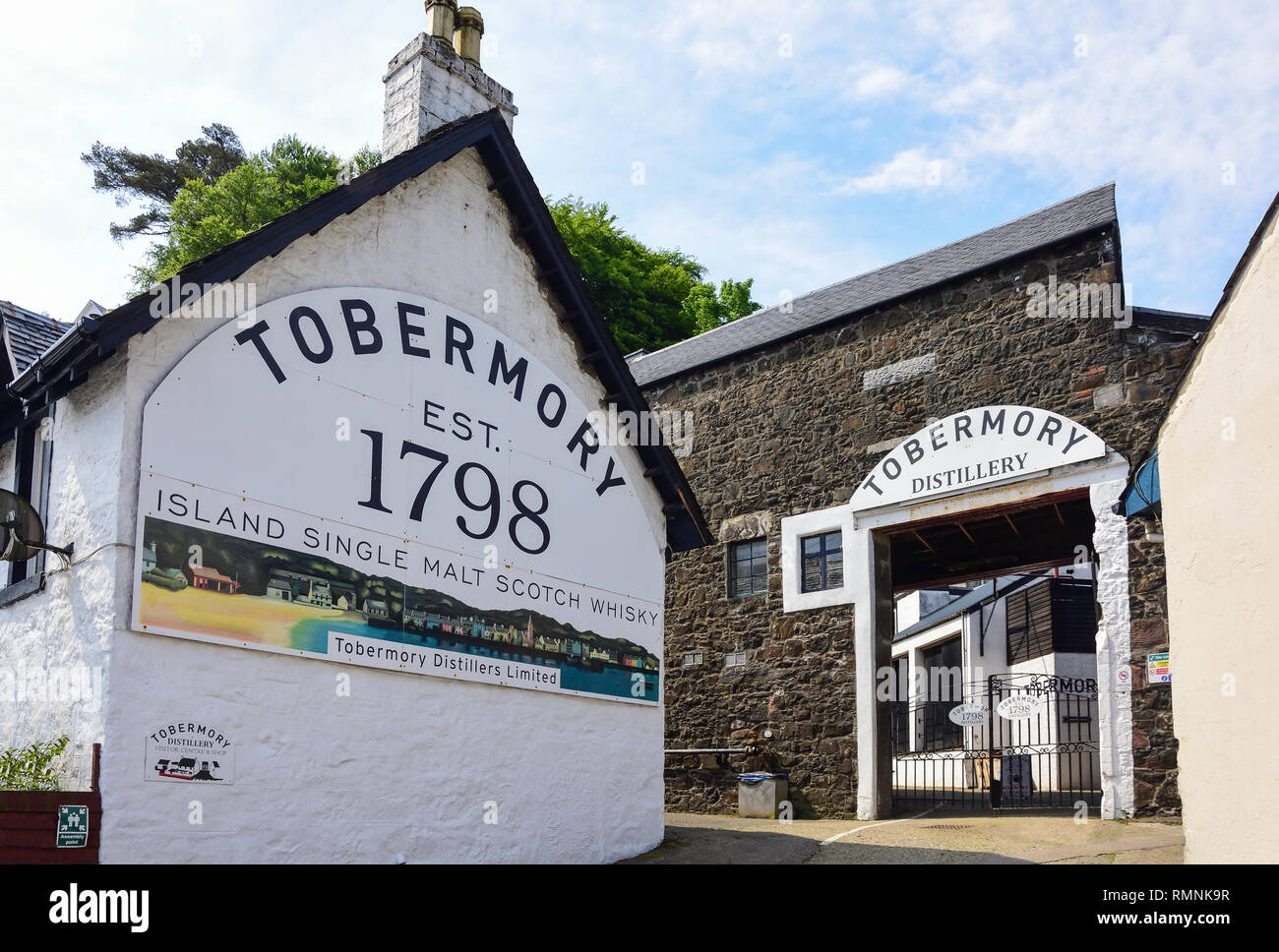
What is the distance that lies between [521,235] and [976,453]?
642 centimetres

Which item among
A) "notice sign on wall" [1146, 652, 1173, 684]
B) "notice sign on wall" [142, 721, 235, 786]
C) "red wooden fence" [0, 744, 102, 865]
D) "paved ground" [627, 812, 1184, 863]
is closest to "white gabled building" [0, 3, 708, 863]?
"notice sign on wall" [142, 721, 235, 786]

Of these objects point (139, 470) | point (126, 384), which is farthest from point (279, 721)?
point (126, 384)

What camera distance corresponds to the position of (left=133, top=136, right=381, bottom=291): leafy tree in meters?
32.8

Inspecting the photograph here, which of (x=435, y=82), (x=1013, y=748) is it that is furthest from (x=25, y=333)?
(x=1013, y=748)

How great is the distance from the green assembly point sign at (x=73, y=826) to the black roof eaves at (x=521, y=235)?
9.33 feet

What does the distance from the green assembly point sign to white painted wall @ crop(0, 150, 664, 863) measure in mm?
126

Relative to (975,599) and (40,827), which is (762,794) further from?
(975,599)

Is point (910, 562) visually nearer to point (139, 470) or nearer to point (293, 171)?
point (139, 470)

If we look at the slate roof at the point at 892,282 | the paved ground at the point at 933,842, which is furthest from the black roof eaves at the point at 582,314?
the slate roof at the point at 892,282

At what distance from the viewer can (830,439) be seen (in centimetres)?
1593

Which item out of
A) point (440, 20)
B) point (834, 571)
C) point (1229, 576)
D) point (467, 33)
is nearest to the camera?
point (1229, 576)

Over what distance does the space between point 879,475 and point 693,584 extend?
356 centimetres

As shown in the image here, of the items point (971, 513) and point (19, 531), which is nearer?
point (19, 531)

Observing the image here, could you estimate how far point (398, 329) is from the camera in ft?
32.6
